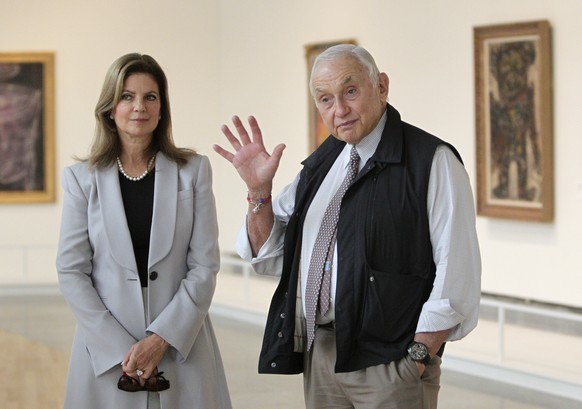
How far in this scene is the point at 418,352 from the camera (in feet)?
13.8

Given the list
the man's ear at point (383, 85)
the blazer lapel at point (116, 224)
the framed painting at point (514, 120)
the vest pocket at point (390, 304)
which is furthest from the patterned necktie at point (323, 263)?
the framed painting at point (514, 120)

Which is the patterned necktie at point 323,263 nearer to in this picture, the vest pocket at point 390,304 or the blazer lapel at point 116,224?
the vest pocket at point 390,304

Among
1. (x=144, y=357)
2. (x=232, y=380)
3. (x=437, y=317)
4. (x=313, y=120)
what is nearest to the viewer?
(x=437, y=317)

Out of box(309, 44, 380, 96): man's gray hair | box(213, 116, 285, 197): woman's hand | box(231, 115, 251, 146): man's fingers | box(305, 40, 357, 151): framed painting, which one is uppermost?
box(305, 40, 357, 151): framed painting

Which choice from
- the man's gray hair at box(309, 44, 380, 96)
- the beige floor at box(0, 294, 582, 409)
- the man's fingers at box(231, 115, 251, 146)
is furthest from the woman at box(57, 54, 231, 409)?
the beige floor at box(0, 294, 582, 409)

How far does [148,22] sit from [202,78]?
4.53ft

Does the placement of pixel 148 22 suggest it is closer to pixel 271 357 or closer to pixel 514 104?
pixel 514 104

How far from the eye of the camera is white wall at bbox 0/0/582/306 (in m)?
12.8

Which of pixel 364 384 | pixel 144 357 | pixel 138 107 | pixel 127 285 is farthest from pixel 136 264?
pixel 364 384

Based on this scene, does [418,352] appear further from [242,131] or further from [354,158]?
[242,131]

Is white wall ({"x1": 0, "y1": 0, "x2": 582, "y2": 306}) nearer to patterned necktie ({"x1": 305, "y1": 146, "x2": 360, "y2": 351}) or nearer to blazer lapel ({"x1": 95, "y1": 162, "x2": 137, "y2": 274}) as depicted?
blazer lapel ({"x1": 95, "y1": 162, "x2": 137, "y2": 274})

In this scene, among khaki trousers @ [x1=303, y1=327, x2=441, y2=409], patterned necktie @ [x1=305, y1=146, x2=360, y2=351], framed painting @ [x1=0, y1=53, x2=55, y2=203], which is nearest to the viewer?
khaki trousers @ [x1=303, y1=327, x2=441, y2=409]

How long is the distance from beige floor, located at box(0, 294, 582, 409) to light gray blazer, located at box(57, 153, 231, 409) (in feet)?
16.2

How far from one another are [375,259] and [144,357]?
4.58ft
